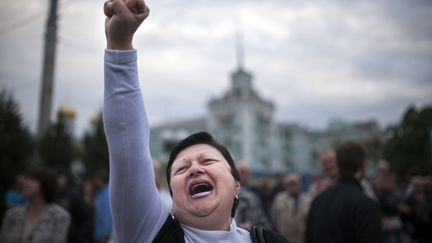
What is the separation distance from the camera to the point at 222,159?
1.65m

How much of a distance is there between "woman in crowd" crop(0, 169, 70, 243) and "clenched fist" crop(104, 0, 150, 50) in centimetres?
303

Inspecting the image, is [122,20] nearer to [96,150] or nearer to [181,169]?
[181,169]

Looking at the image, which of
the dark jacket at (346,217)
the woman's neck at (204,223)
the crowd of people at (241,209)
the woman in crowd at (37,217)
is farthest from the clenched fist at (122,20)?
the woman in crowd at (37,217)

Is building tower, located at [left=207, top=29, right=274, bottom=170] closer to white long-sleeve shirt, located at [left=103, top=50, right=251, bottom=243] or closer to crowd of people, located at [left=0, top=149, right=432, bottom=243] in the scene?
crowd of people, located at [left=0, top=149, right=432, bottom=243]

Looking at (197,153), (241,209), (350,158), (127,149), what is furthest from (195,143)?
(241,209)

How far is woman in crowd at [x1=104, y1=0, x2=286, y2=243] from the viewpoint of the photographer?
122cm

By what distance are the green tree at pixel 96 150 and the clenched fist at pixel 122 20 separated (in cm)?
2598

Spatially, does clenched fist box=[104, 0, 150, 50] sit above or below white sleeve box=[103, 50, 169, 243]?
above

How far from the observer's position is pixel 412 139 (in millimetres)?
6969

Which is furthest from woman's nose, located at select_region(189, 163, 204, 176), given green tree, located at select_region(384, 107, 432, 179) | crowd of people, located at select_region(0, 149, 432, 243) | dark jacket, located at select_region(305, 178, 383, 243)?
→ green tree, located at select_region(384, 107, 432, 179)

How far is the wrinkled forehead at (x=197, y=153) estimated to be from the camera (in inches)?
61.8

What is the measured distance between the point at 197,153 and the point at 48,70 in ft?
26.4

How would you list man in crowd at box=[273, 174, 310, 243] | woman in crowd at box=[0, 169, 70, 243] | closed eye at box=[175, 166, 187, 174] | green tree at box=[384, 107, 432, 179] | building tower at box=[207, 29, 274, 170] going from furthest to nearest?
building tower at box=[207, 29, 274, 170] → green tree at box=[384, 107, 432, 179] → man in crowd at box=[273, 174, 310, 243] → woman in crowd at box=[0, 169, 70, 243] → closed eye at box=[175, 166, 187, 174]

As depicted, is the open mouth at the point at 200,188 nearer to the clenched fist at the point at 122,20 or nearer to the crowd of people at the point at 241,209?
the clenched fist at the point at 122,20
